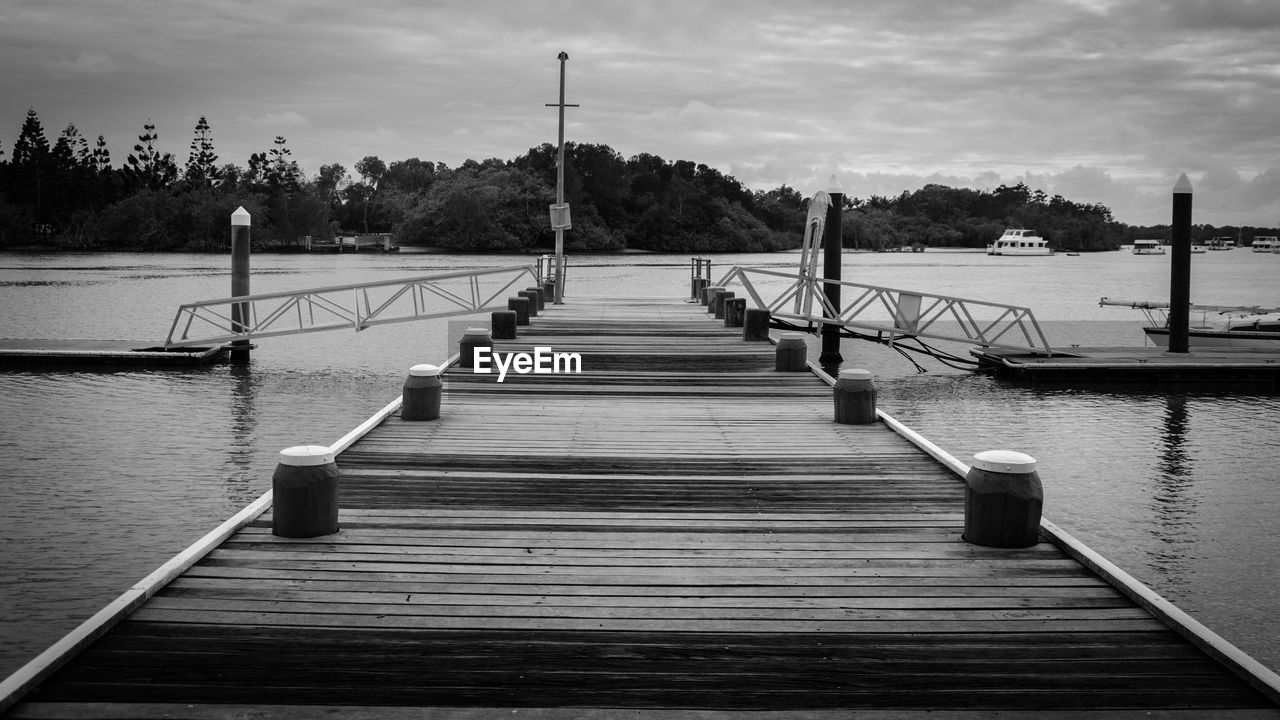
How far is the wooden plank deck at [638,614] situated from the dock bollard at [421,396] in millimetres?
A: 1924

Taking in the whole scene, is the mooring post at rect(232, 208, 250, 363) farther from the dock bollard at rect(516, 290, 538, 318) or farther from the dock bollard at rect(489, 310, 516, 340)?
the dock bollard at rect(489, 310, 516, 340)

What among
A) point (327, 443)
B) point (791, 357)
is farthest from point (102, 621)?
point (791, 357)

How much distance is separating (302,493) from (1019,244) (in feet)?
540

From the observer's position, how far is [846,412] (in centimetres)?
1223

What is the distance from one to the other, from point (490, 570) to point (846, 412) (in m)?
6.24

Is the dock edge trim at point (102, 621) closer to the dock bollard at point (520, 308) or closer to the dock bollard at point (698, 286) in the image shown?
the dock bollard at point (520, 308)

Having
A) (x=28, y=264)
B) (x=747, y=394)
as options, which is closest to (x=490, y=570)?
(x=747, y=394)

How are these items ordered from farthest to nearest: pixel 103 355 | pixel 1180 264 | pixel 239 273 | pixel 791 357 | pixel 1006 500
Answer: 1. pixel 239 273
2. pixel 1180 264
3. pixel 103 355
4. pixel 791 357
5. pixel 1006 500

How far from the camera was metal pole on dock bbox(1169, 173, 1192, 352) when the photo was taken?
24469mm

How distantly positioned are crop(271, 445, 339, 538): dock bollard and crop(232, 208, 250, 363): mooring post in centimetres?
1797

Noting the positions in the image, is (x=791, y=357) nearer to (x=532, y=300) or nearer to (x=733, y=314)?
(x=733, y=314)

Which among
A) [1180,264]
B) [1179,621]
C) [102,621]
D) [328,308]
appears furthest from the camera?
[328,308]

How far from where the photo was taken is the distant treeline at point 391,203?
10769 cm

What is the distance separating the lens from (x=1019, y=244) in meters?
161
